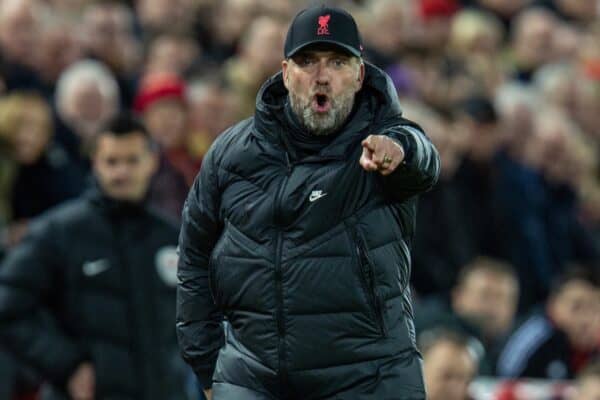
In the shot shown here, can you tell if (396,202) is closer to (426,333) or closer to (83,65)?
(426,333)

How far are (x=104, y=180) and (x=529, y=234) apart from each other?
4635mm

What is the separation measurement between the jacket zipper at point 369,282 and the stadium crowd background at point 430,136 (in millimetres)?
3450

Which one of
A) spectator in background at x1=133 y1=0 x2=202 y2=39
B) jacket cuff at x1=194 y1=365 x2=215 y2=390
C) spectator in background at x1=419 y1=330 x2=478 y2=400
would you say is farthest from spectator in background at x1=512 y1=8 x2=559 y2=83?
jacket cuff at x1=194 y1=365 x2=215 y2=390

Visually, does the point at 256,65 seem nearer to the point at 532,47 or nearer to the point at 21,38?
the point at 21,38

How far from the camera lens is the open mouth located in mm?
6160

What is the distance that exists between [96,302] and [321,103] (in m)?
3.22

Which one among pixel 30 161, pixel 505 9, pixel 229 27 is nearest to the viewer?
pixel 30 161

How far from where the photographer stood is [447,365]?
9586mm

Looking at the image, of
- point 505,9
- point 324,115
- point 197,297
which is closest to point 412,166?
point 324,115

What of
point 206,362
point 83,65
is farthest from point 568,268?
point 206,362

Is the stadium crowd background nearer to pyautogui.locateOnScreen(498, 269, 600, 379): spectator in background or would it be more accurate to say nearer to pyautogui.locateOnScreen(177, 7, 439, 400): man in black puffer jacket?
pyautogui.locateOnScreen(498, 269, 600, 379): spectator in background

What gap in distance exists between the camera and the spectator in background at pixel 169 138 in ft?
35.6

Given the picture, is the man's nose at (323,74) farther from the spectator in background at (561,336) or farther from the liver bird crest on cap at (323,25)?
the spectator in background at (561,336)

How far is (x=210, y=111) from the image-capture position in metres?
11.9
